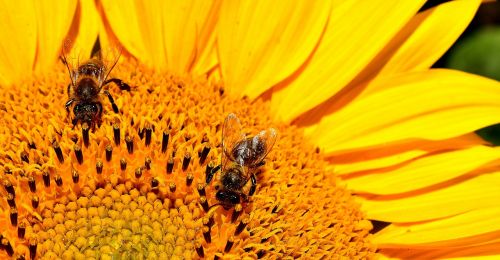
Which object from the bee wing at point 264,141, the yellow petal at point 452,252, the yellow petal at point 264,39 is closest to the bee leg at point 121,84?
the yellow petal at point 264,39

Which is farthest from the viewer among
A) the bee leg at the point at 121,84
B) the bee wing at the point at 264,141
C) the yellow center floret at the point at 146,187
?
the bee leg at the point at 121,84

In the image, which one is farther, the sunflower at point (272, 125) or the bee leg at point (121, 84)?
the bee leg at point (121, 84)

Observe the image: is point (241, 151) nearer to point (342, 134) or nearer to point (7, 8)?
point (342, 134)

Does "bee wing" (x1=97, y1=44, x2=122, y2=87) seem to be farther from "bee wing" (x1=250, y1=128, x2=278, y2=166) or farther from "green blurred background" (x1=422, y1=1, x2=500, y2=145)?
"green blurred background" (x1=422, y1=1, x2=500, y2=145)

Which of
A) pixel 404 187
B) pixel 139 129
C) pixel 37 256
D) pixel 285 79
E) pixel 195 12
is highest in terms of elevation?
pixel 195 12

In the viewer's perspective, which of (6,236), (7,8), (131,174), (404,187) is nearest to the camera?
(6,236)

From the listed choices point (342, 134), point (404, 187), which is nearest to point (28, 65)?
point (342, 134)

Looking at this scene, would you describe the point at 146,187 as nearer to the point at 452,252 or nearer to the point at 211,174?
the point at 211,174

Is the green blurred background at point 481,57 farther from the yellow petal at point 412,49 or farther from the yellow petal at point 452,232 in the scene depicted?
the yellow petal at point 452,232
